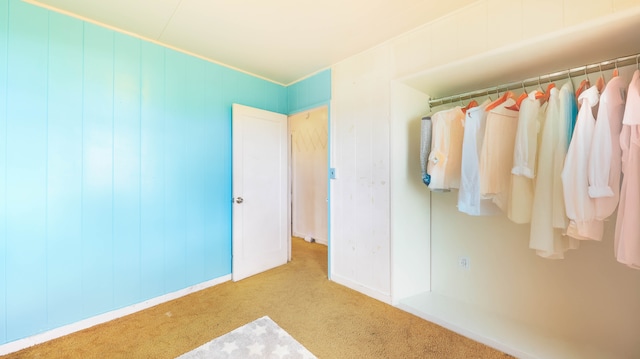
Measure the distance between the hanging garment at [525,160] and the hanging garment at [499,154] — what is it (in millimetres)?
107

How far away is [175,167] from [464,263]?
2.85 m

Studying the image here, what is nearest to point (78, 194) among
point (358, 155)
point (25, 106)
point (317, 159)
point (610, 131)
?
point (25, 106)

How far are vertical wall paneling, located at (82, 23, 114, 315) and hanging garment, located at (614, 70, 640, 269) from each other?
331 cm

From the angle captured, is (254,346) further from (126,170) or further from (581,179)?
(581,179)

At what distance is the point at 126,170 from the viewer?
2158 mm

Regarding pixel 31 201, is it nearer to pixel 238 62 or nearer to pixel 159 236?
pixel 159 236

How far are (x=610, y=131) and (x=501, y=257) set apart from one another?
1187mm

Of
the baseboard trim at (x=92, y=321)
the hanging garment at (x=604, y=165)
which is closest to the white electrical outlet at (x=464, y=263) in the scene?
the hanging garment at (x=604, y=165)

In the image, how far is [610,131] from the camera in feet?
4.35

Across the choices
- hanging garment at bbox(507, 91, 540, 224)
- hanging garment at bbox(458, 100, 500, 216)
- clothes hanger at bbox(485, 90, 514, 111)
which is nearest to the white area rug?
hanging garment at bbox(458, 100, 500, 216)

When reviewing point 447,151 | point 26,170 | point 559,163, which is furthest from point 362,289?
point 26,170

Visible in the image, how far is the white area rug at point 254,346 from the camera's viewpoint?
1675 mm

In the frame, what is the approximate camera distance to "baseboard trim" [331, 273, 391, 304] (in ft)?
7.69

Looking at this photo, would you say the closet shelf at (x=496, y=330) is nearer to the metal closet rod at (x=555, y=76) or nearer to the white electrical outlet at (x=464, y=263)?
the white electrical outlet at (x=464, y=263)
